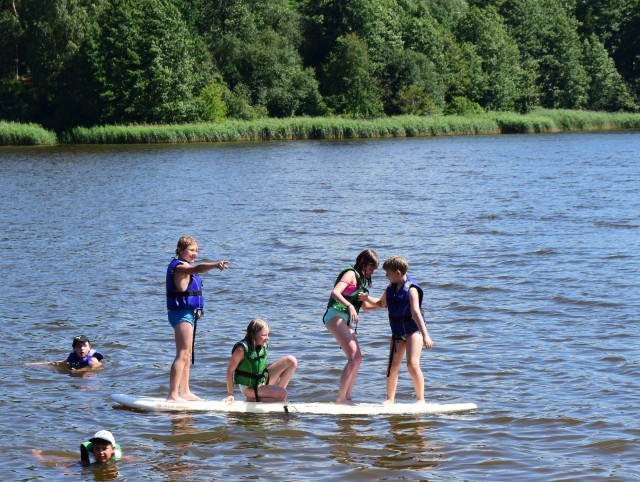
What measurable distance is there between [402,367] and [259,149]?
5030 centimetres

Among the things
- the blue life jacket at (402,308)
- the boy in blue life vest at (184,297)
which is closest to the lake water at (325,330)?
the boy in blue life vest at (184,297)

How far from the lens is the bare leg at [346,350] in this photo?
11.3 m

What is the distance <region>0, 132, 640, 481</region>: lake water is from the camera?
33.6ft

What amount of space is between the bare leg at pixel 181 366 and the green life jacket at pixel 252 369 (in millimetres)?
520

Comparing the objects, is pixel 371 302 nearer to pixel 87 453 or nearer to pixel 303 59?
pixel 87 453

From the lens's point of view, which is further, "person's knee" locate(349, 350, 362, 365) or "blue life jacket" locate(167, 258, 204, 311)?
"person's knee" locate(349, 350, 362, 365)

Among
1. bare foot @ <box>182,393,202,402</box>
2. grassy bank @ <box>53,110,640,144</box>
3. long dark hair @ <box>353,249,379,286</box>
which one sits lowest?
bare foot @ <box>182,393,202,402</box>

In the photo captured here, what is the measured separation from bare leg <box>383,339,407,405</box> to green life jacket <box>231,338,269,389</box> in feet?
4.64

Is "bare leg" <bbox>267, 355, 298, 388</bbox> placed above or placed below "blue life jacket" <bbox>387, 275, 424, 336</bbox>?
below

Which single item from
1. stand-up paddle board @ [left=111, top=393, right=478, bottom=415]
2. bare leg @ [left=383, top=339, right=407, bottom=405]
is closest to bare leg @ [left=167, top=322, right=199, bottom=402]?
stand-up paddle board @ [left=111, top=393, right=478, bottom=415]

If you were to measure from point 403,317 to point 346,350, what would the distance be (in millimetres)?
757

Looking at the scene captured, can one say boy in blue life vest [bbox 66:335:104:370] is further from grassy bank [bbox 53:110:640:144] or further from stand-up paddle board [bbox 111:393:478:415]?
grassy bank [bbox 53:110:640:144]

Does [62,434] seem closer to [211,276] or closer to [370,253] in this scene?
[370,253]

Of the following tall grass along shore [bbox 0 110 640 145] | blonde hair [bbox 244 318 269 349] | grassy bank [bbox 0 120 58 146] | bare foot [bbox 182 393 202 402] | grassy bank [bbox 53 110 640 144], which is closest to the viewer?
blonde hair [bbox 244 318 269 349]
